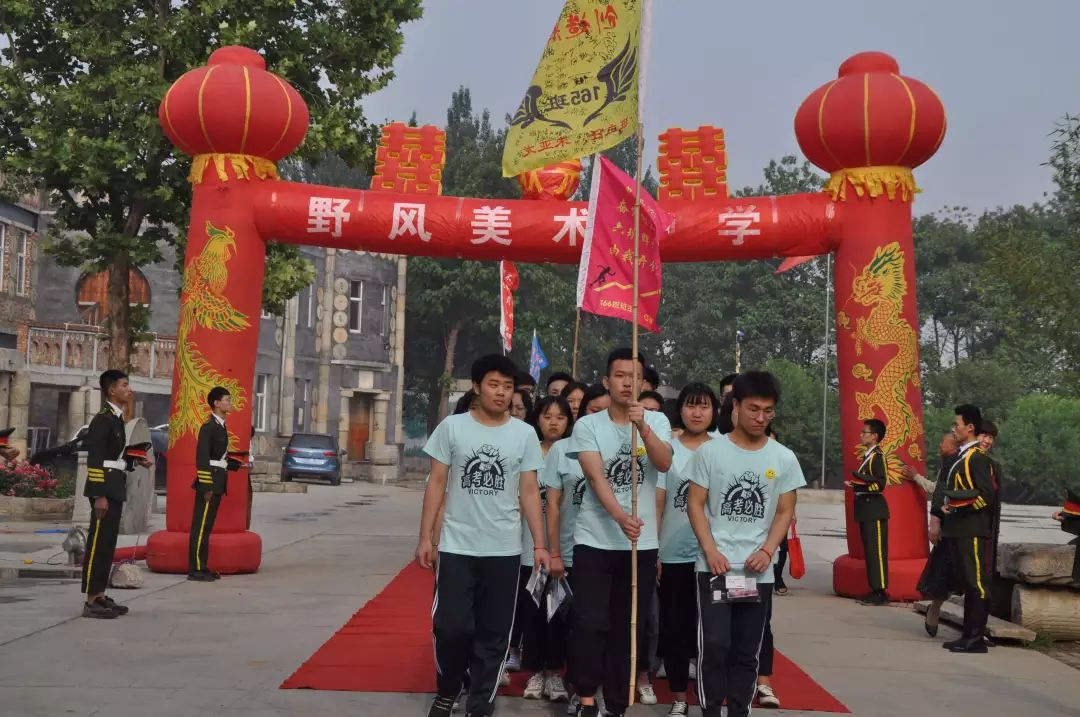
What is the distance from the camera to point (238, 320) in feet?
41.2

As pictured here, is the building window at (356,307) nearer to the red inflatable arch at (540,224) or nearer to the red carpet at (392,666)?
the red inflatable arch at (540,224)

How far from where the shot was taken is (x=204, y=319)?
492 inches

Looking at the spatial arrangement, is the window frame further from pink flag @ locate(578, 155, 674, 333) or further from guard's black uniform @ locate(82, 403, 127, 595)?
pink flag @ locate(578, 155, 674, 333)

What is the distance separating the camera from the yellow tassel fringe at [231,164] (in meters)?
12.5

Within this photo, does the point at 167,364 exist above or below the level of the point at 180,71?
below

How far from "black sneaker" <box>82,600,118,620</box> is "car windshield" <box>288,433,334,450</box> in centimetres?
2513

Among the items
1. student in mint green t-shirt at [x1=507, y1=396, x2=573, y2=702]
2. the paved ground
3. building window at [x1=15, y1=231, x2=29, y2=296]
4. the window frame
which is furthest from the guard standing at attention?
building window at [x1=15, y1=231, x2=29, y2=296]

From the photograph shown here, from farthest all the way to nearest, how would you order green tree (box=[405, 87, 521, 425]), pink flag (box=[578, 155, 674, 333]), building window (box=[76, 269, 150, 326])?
green tree (box=[405, 87, 521, 425])
building window (box=[76, 269, 150, 326])
pink flag (box=[578, 155, 674, 333])

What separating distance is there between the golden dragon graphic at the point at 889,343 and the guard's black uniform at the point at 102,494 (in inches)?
258

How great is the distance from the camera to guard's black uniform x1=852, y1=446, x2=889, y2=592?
38.3ft

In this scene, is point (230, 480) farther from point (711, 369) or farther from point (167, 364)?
point (711, 369)

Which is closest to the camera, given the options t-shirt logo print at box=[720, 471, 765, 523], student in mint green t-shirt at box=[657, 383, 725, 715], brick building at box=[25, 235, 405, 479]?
t-shirt logo print at box=[720, 471, 765, 523]

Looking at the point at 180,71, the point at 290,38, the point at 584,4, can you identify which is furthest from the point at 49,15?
the point at 584,4

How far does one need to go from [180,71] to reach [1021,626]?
15.2 m
